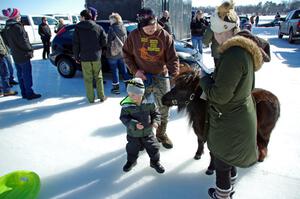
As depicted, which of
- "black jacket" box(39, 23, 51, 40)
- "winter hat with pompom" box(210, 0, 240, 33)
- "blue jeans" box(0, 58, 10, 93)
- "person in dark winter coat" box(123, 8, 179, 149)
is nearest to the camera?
"winter hat with pompom" box(210, 0, 240, 33)

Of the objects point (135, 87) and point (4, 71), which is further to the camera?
point (4, 71)

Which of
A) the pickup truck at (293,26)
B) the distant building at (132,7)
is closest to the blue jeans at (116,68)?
the distant building at (132,7)

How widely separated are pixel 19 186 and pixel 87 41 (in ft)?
9.97

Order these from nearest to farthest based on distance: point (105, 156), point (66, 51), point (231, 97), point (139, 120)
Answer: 1. point (231, 97)
2. point (139, 120)
3. point (105, 156)
4. point (66, 51)

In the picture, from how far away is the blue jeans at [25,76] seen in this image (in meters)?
5.03

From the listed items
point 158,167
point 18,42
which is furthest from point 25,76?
point 158,167

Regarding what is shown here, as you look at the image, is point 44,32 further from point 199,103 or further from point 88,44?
point 199,103

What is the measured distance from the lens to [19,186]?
7.59 ft

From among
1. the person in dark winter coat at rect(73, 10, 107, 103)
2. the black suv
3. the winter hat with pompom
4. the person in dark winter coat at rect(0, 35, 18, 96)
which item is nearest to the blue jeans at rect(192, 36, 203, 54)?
the black suv

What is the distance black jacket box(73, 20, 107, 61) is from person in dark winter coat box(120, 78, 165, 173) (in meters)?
2.43

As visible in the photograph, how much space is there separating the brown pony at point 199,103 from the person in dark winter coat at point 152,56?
Result: 0.55 m

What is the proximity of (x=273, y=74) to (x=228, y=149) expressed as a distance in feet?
19.2

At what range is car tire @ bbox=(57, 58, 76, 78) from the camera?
6746 millimetres

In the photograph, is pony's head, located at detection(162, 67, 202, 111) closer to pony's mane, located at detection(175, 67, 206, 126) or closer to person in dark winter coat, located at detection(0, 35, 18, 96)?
pony's mane, located at detection(175, 67, 206, 126)
